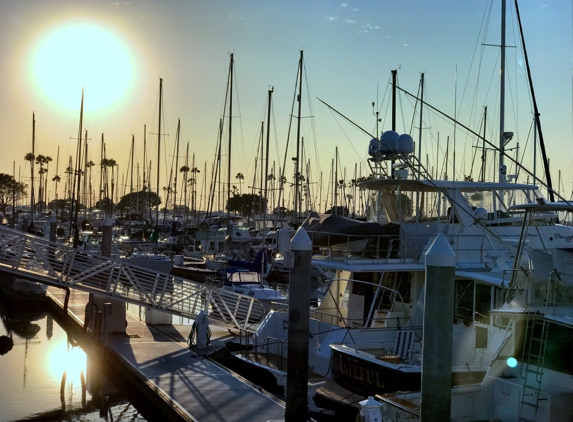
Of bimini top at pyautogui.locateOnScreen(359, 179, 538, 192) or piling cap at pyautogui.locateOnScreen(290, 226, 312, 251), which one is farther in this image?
bimini top at pyautogui.locateOnScreen(359, 179, 538, 192)

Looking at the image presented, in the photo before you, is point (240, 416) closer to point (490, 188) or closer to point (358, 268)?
point (358, 268)

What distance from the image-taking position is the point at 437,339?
9.09 meters

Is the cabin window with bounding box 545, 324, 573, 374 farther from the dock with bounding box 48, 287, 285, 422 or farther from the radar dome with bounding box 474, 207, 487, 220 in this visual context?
the radar dome with bounding box 474, 207, 487, 220

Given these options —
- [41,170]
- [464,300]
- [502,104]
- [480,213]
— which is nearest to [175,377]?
[464,300]

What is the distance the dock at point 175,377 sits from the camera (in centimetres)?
1360

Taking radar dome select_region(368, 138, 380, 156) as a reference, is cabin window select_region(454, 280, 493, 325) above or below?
below

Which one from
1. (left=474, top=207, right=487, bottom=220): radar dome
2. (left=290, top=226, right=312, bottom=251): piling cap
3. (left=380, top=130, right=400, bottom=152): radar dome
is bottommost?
(left=290, top=226, right=312, bottom=251): piling cap

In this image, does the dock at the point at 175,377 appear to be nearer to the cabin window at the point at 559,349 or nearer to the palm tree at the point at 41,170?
the cabin window at the point at 559,349

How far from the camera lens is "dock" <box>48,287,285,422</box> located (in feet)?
44.6

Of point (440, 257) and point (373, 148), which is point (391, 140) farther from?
point (440, 257)

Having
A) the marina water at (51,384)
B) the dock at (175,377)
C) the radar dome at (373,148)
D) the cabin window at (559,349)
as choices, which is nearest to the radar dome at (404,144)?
the radar dome at (373,148)

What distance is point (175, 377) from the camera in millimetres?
16422

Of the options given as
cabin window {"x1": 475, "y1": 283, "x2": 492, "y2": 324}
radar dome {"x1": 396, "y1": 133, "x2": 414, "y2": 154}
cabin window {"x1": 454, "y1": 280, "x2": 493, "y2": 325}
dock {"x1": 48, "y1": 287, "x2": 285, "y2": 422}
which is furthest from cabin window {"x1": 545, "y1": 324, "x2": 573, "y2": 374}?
radar dome {"x1": 396, "y1": 133, "x2": 414, "y2": 154}

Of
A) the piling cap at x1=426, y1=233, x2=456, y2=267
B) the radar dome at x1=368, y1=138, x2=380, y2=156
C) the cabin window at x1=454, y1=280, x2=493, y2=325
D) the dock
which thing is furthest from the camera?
the radar dome at x1=368, y1=138, x2=380, y2=156
